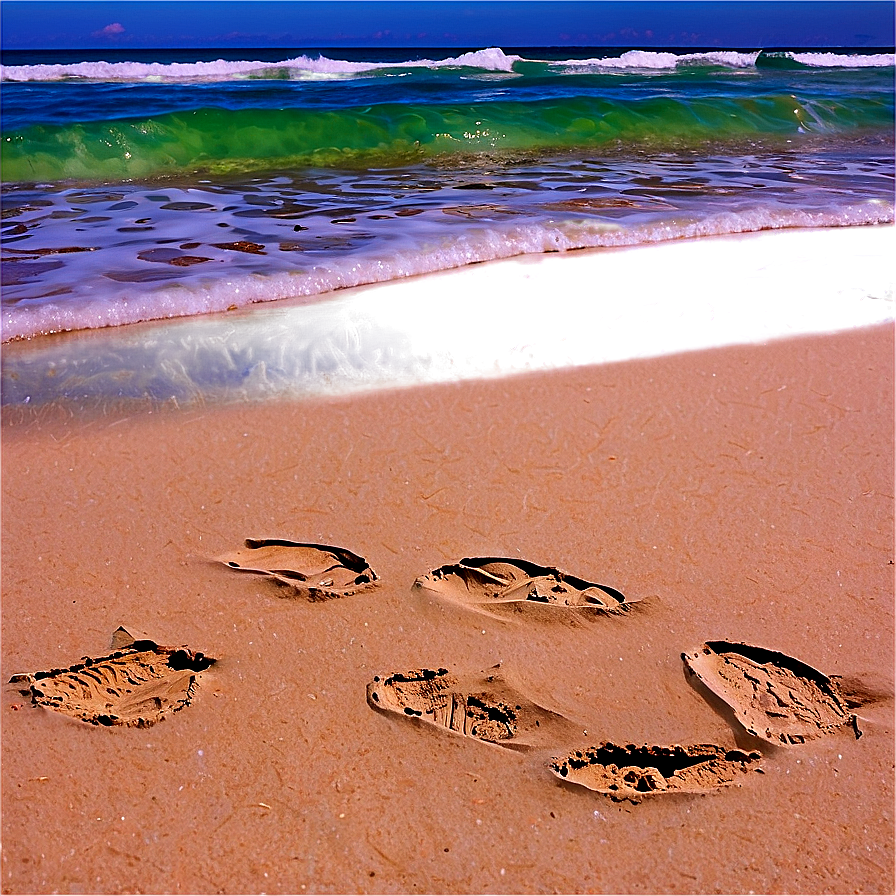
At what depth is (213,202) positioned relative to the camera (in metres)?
4.34

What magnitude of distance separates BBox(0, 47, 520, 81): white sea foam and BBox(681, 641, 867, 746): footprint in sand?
639 inches

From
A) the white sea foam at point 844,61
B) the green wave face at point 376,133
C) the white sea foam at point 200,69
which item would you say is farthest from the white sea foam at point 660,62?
the green wave face at point 376,133

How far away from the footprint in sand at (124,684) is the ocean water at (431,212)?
0.90 metres

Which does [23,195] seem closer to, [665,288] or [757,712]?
[665,288]

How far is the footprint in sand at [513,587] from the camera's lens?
1.57 meters

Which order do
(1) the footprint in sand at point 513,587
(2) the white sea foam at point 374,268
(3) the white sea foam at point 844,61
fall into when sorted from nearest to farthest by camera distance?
(1) the footprint in sand at point 513,587
(2) the white sea foam at point 374,268
(3) the white sea foam at point 844,61

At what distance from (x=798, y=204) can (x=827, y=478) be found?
222 cm

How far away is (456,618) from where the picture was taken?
1.54 m

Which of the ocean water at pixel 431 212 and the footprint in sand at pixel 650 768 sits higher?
the ocean water at pixel 431 212

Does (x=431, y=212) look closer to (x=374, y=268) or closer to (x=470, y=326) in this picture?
(x=374, y=268)

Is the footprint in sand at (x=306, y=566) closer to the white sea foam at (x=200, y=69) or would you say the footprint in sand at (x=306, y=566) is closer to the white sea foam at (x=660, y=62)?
the white sea foam at (x=200, y=69)

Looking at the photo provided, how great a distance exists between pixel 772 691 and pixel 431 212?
112 inches

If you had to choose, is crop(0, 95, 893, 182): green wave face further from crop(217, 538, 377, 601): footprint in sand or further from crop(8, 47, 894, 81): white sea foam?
crop(8, 47, 894, 81): white sea foam

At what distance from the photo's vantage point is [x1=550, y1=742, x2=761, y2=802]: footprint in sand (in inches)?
48.4
